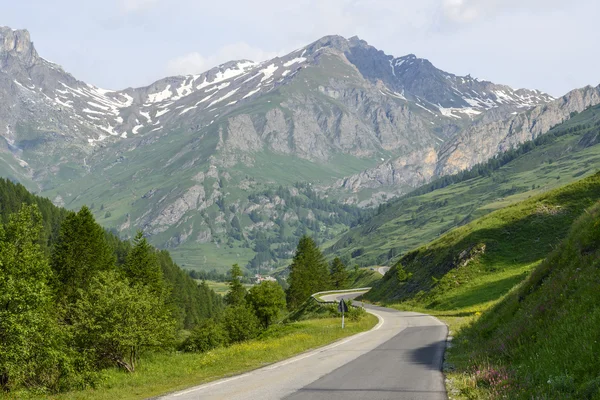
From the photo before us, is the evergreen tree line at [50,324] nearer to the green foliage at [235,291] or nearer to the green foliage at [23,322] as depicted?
the green foliage at [23,322]

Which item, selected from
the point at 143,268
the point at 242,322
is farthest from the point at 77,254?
the point at 242,322

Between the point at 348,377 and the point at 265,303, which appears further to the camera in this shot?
the point at 265,303

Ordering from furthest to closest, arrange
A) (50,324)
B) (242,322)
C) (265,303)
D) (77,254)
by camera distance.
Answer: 1. (265,303)
2. (242,322)
3. (77,254)
4. (50,324)

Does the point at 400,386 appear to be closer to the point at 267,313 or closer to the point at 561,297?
the point at 561,297

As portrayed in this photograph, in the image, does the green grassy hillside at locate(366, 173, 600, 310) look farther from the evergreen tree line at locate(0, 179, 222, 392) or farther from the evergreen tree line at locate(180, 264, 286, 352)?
the evergreen tree line at locate(0, 179, 222, 392)

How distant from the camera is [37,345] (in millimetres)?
29203

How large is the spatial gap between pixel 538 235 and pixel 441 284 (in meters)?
14.0

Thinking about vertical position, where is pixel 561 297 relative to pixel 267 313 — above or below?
above

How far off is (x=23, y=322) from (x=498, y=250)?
56274 millimetres

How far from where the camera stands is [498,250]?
65.2m

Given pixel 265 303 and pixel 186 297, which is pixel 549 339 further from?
pixel 186 297

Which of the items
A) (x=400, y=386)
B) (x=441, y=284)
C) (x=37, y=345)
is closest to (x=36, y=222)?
(x=37, y=345)

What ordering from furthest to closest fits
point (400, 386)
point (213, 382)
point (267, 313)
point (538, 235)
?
1. point (267, 313)
2. point (538, 235)
3. point (213, 382)
4. point (400, 386)

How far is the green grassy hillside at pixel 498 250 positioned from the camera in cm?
5872
